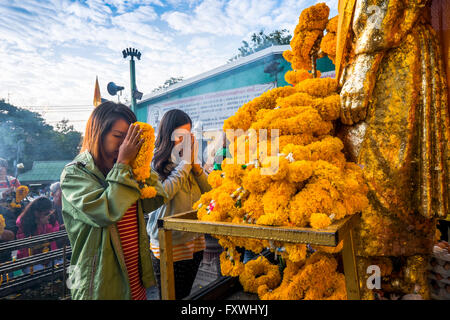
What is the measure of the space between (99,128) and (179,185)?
812mm

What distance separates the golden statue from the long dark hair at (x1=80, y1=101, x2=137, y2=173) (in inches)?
55.9

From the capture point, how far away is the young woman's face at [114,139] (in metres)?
1.71

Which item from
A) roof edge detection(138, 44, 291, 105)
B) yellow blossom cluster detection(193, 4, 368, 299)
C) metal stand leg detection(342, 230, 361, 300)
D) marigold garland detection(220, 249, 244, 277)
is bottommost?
marigold garland detection(220, 249, 244, 277)

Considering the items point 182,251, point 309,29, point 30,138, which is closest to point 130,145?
point 182,251

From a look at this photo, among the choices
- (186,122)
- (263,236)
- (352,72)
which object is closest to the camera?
(263,236)

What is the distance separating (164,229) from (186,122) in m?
1.26

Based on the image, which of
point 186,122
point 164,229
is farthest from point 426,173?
point 186,122

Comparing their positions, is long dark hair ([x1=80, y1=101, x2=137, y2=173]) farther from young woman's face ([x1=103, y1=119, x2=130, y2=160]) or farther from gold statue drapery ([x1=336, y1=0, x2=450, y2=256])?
gold statue drapery ([x1=336, y1=0, x2=450, y2=256])

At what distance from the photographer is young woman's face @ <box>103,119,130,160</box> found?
171 centimetres

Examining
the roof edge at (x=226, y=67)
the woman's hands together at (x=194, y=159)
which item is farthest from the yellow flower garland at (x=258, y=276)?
the roof edge at (x=226, y=67)

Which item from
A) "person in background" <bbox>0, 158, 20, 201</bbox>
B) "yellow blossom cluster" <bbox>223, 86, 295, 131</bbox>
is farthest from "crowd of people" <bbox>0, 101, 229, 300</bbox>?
"person in background" <bbox>0, 158, 20, 201</bbox>

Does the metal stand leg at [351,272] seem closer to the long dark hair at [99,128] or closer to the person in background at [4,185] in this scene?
the long dark hair at [99,128]
